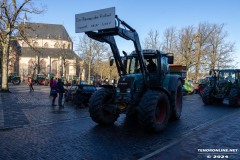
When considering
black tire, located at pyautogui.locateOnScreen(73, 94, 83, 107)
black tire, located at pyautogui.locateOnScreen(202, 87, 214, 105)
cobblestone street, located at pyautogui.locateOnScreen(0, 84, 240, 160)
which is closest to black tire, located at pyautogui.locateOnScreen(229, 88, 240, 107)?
black tire, located at pyautogui.locateOnScreen(202, 87, 214, 105)

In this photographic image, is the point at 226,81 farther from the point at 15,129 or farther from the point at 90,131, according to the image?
the point at 15,129

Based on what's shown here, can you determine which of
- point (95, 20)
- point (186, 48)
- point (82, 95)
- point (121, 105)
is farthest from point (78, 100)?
point (186, 48)

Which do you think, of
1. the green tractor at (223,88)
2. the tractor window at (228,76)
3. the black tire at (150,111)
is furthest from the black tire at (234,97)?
the black tire at (150,111)

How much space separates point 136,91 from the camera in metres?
8.27

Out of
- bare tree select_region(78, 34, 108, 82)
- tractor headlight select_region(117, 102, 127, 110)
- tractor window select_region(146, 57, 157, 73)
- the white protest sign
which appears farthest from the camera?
bare tree select_region(78, 34, 108, 82)

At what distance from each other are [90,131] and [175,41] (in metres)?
41.7

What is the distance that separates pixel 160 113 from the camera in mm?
8523

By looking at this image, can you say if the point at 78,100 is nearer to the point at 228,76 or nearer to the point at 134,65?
the point at 134,65

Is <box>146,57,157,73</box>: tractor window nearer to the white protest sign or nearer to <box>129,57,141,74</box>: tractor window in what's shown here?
<box>129,57,141,74</box>: tractor window

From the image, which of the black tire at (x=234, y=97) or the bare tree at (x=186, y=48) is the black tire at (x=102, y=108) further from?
the bare tree at (x=186, y=48)

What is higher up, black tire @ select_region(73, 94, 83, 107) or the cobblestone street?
black tire @ select_region(73, 94, 83, 107)

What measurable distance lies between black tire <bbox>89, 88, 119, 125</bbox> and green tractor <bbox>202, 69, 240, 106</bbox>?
9682 mm

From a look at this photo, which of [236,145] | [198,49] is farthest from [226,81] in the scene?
[198,49]

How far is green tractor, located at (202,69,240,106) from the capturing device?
54.0 feet
